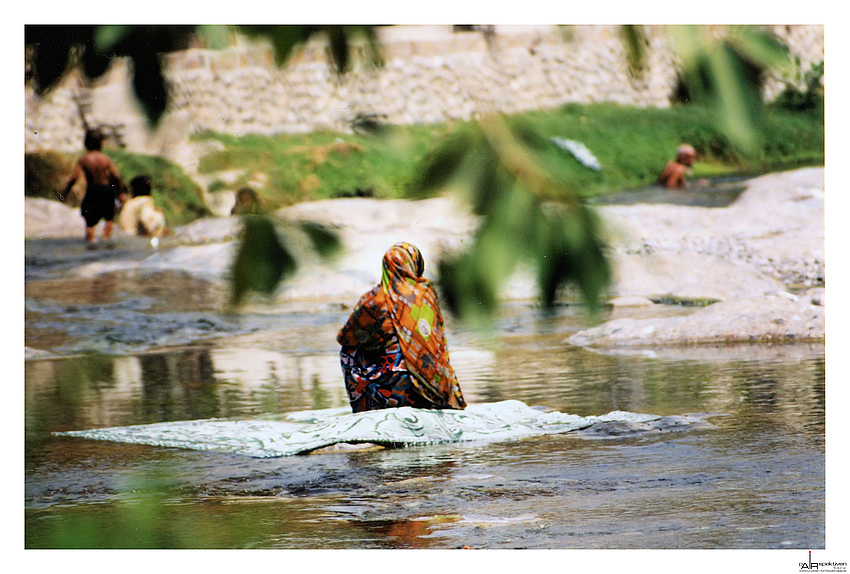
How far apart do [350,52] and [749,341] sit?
15.0 ft

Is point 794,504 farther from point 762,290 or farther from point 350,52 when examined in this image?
point 350,52

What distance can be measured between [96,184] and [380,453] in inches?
53.7

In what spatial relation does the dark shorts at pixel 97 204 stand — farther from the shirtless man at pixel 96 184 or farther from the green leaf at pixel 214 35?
the green leaf at pixel 214 35

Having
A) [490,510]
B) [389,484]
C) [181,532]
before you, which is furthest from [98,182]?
Answer: [490,510]

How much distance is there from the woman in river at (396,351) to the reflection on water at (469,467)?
299 millimetres

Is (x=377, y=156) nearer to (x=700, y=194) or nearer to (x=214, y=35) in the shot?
(x=214, y=35)

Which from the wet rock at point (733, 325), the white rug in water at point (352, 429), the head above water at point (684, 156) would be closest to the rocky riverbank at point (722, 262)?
Answer: the wet rock at point (733, 325)

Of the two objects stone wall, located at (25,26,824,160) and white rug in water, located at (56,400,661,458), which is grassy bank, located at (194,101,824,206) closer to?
stone wall, located at (25,26,824,160)

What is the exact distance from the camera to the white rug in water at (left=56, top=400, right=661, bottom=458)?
4.27 m

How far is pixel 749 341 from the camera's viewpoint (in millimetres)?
Result: 5520

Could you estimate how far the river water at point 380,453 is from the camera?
3318 mm

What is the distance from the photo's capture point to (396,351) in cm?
434

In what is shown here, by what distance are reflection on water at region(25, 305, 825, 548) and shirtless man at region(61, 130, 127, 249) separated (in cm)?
92

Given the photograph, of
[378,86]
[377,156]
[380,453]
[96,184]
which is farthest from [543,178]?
[380,453]
